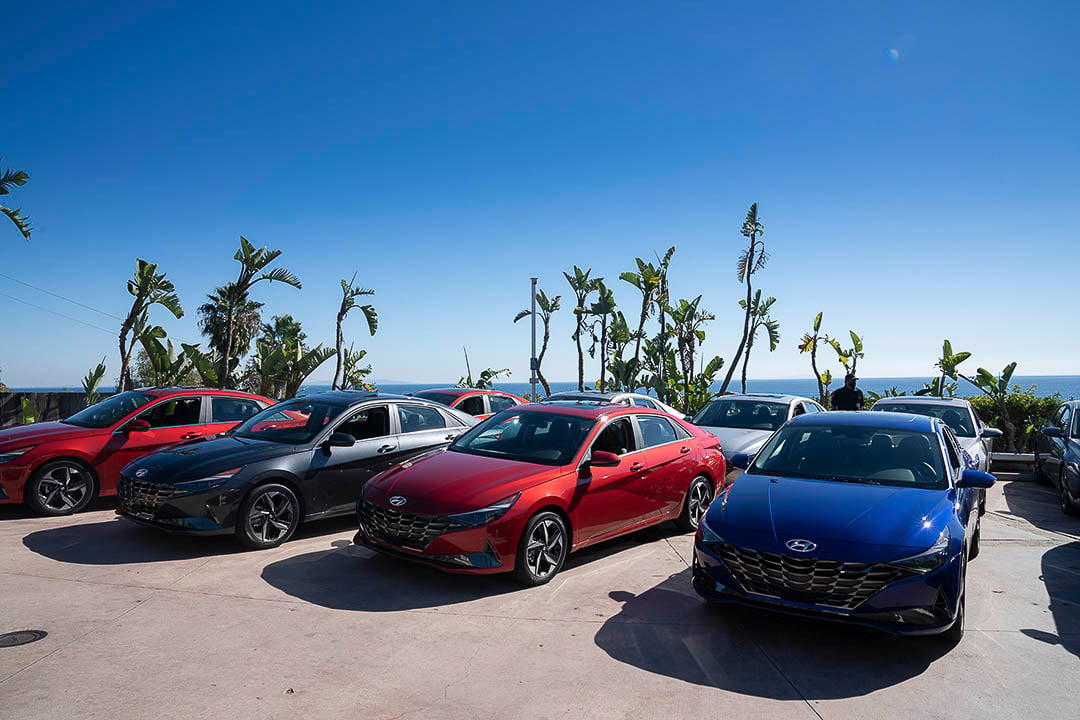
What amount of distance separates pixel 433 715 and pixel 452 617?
152 cm

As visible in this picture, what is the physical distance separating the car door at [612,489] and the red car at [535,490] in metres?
0.01

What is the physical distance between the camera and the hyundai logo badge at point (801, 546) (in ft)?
15.2

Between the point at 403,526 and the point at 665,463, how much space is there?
9.91ft

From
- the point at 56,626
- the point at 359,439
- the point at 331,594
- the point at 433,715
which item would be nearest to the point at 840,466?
the point at 433,715

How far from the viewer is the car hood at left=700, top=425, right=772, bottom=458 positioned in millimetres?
10148

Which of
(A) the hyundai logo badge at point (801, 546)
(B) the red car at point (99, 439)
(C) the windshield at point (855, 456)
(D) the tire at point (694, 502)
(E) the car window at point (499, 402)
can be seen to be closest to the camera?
(A) the hyundai logo badge at point (801, 546)

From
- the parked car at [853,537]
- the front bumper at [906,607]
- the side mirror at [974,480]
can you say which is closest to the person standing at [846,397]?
the parked car at [853,537]

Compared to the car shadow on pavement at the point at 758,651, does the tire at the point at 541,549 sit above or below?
above

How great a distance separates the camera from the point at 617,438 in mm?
7195

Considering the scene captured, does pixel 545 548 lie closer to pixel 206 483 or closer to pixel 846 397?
pixel 206 483

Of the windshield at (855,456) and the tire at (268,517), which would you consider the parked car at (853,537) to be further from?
the tire at (268,517)

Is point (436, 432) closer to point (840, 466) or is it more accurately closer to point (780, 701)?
point (840, 466)

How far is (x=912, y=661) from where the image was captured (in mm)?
4621

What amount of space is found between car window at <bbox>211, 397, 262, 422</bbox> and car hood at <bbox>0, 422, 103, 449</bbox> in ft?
4.34
